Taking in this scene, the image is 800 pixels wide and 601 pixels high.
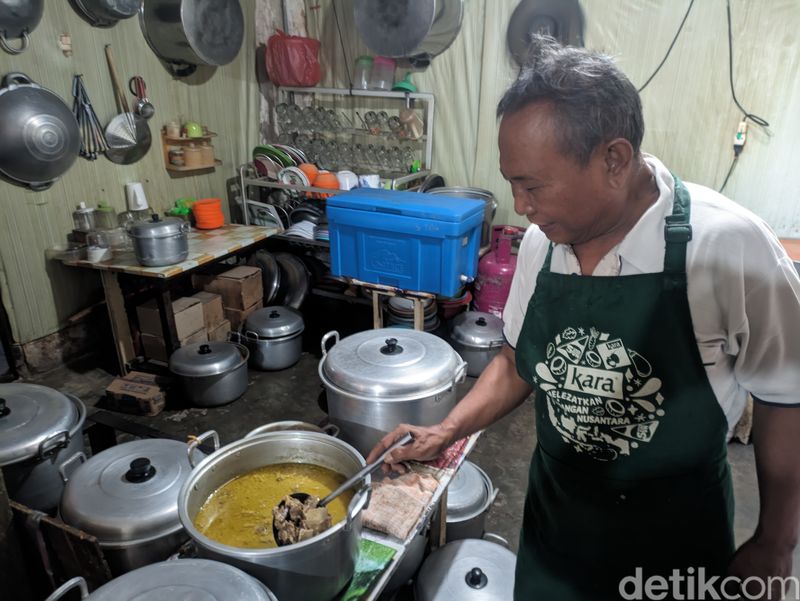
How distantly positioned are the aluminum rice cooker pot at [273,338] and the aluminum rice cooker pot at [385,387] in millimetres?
2376

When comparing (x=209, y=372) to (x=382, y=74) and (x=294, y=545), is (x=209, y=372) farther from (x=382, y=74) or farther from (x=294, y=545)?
(x=382, y=74)

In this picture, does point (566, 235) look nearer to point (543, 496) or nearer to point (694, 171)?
point (543, 496)

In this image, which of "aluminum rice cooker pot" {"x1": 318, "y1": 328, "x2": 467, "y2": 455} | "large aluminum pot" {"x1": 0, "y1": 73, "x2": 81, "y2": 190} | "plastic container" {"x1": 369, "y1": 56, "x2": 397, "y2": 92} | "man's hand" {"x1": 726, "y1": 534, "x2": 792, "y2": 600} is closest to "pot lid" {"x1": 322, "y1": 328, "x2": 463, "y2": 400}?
"aluminum rice cooker pot" {"x1": 318, "y1": 328, "x2": 467, "y2": 455}

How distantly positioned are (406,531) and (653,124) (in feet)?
14.5

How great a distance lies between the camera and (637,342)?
110cm

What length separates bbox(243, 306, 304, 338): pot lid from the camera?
4.22m

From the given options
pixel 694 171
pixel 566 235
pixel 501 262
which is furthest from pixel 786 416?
pixel 694 171

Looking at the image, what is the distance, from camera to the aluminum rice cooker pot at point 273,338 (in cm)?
421

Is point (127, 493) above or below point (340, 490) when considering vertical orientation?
below

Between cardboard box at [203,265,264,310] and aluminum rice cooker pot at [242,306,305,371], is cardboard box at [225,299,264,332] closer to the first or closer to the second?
cardboard box at [203,265,264,310]

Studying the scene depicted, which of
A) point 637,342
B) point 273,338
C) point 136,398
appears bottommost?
point 136,398

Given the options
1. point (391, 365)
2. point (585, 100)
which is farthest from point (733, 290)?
point (391, 365)

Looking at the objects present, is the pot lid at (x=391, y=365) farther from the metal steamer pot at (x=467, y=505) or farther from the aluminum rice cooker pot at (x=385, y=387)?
the metal steamer pot at (x=467, y=505)

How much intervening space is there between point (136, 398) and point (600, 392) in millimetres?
3449
